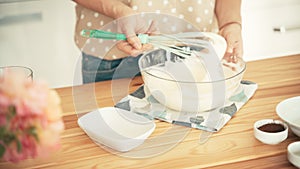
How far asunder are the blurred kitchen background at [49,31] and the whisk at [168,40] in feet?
1.99

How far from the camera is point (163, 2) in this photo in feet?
4.50

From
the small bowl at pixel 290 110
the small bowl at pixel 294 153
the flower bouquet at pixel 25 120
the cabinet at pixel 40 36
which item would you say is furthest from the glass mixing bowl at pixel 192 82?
the cabinet at pixel 40 36

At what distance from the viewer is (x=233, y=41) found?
50.7 inches

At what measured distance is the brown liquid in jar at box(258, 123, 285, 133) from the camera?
98cm

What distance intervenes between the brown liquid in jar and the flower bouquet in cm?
62

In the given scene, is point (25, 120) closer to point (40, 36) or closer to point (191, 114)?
point (191, 114)

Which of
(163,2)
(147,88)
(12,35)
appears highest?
(163,2)

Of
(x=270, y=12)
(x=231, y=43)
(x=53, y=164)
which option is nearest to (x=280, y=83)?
(x=231, y=43)

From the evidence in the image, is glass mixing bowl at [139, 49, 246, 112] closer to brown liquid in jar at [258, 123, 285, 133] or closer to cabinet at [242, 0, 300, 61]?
brown liquid in jar at [258, 123, 285, 133]

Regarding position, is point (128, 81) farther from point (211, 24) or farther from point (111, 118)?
point (211, 24)

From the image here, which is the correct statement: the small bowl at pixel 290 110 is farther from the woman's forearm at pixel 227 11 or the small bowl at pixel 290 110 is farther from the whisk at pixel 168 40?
the woman's forearm at pixel 227 11

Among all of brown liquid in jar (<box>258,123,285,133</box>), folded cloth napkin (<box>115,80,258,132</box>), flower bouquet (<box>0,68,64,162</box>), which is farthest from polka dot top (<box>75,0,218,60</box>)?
flower bouquet (<box>0,68,64,162</box>)

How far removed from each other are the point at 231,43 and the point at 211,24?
0.60ft

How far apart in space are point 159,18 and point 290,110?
1.61 feet
